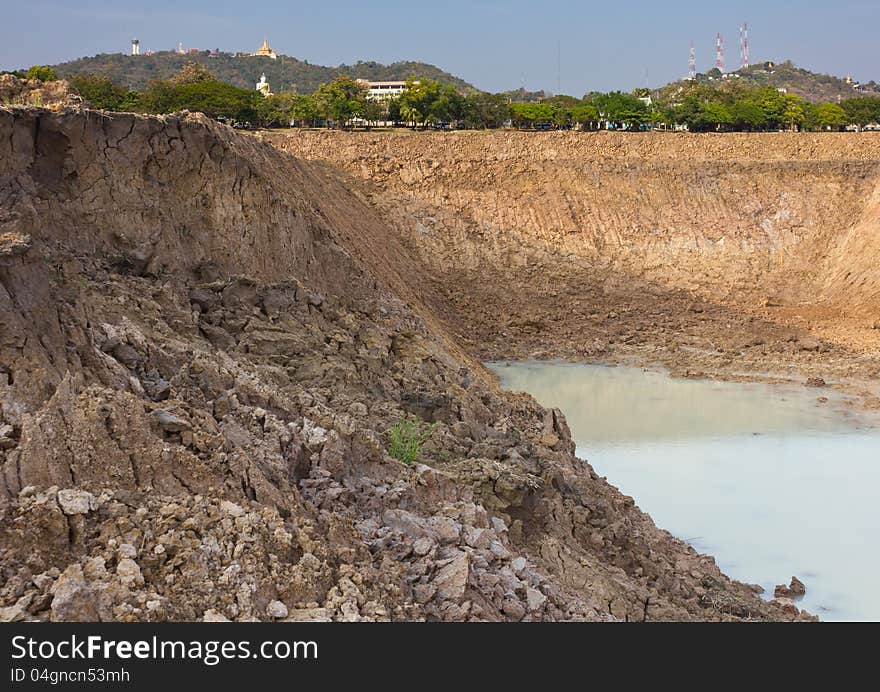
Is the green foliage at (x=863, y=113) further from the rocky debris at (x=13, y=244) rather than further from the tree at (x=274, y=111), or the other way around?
the rocky debris at (x=13, y=244)

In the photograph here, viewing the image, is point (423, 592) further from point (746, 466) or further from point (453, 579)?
point (746, 466)

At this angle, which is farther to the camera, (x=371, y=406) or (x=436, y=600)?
(x=371, y=406)

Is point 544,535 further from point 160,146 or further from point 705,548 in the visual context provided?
point 160,146

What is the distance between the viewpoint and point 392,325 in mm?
14211

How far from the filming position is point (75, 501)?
5762 mm

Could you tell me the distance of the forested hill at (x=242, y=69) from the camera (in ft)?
315

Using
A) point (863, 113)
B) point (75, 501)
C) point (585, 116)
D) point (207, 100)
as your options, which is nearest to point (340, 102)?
point (207, 100)

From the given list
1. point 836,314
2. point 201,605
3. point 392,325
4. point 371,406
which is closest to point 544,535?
point 371,406

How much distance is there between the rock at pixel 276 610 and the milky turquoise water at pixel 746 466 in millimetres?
6959

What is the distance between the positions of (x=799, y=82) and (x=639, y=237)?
105419mm

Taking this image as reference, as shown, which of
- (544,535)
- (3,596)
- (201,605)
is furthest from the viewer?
(544,535)

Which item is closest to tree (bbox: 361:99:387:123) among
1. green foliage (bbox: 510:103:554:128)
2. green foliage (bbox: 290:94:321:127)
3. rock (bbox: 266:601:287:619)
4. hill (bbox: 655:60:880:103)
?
green foliage (bbox: 290:94:321:127)

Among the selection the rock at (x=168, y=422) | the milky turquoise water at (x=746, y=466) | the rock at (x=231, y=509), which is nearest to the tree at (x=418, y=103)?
the milky turquoise water at (x=746, y=466)

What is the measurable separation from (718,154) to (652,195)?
3.94 m
